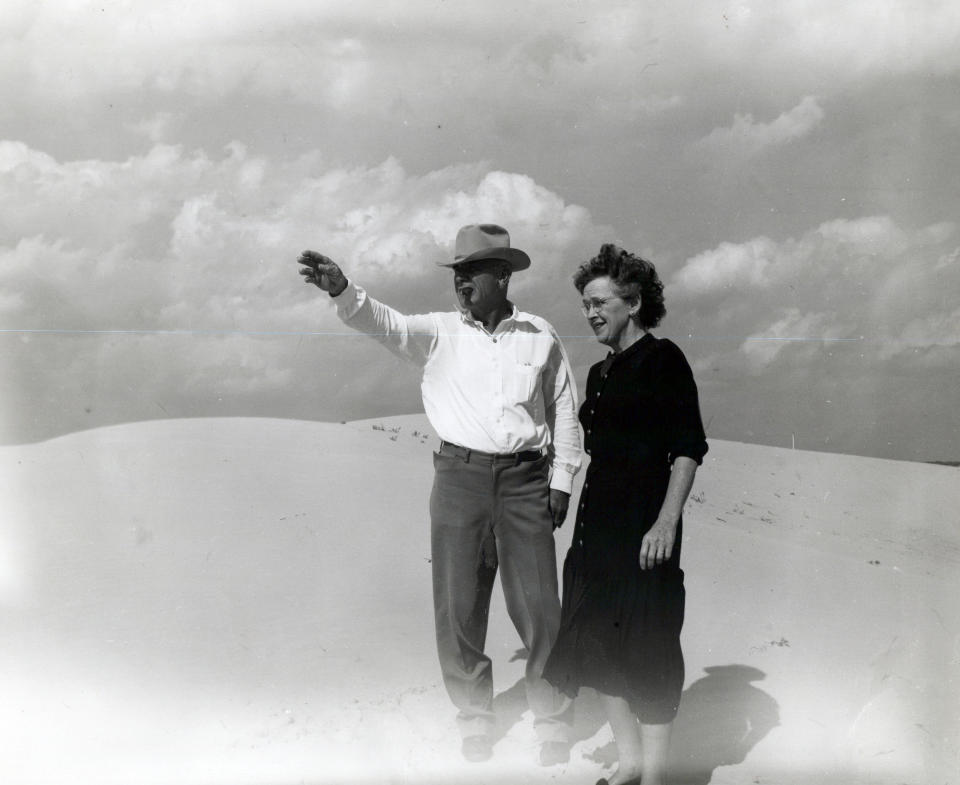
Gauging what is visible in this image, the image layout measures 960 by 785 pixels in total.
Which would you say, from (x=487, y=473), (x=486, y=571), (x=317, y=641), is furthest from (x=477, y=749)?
(x=487, y=473)

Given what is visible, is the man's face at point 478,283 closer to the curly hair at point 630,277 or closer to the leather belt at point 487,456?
the curly hair at point 630,277

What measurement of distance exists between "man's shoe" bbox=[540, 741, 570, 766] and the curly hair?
1993 millimetres

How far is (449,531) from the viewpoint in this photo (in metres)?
4.05

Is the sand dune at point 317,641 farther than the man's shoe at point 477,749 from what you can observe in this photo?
Yes

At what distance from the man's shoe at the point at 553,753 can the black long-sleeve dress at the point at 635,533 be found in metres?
0.62

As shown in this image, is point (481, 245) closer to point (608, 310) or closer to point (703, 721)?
point (608, 310)

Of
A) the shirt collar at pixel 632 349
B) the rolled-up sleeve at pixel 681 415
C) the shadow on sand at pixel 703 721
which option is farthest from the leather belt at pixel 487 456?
the shadow on sand at pixel 703 721

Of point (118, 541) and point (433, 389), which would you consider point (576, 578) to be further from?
point (118, 541)

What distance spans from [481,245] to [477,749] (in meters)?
2.34

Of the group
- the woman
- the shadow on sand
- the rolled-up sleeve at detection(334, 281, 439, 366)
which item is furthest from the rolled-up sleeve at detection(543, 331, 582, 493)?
the shadow on sand

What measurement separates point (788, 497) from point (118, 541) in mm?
6566

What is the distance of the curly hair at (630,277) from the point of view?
365cm

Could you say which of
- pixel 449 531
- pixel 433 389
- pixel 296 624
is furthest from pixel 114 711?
pixel 433 389

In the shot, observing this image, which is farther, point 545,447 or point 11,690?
point 11,690
